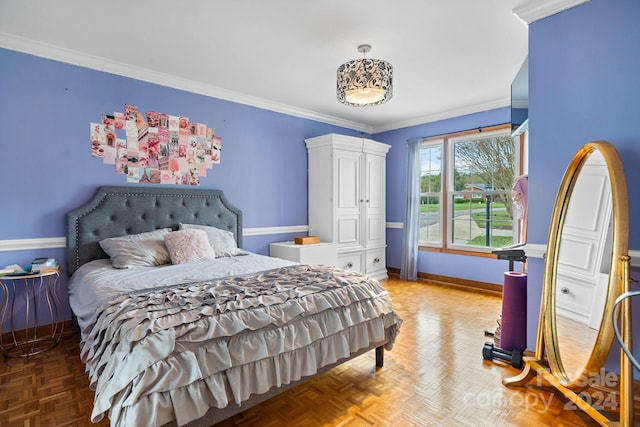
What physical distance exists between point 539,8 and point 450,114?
8.41ft

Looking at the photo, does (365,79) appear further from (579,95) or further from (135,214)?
(135,214)

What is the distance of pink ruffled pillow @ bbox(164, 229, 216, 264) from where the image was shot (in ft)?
9.48

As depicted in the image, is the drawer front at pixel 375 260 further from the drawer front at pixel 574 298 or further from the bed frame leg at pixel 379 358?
the drawer front at pixel 574 298

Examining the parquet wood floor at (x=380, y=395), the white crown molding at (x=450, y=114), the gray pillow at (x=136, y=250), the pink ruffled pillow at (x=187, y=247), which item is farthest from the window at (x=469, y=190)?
the gray pillow at (x=136, y=250)

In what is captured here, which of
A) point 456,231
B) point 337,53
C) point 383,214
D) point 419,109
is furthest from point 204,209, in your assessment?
point 456,231

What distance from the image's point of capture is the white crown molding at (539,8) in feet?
6.89

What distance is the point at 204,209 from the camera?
3643 mm

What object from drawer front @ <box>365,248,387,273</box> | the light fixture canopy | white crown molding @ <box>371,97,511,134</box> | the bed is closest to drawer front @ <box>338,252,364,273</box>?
drawer front @ <box>365,248,387,273</box>

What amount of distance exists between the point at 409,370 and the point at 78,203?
3.16m

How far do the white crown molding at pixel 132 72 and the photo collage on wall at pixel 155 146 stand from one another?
336 millimetres

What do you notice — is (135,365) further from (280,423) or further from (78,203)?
(78,203)

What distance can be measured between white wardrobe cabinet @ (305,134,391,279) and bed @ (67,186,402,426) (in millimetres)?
1753

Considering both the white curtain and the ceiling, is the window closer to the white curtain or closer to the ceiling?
the white curtain

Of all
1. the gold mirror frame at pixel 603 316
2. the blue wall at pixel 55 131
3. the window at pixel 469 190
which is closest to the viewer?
the gold mirror frame at pixel 603 316
